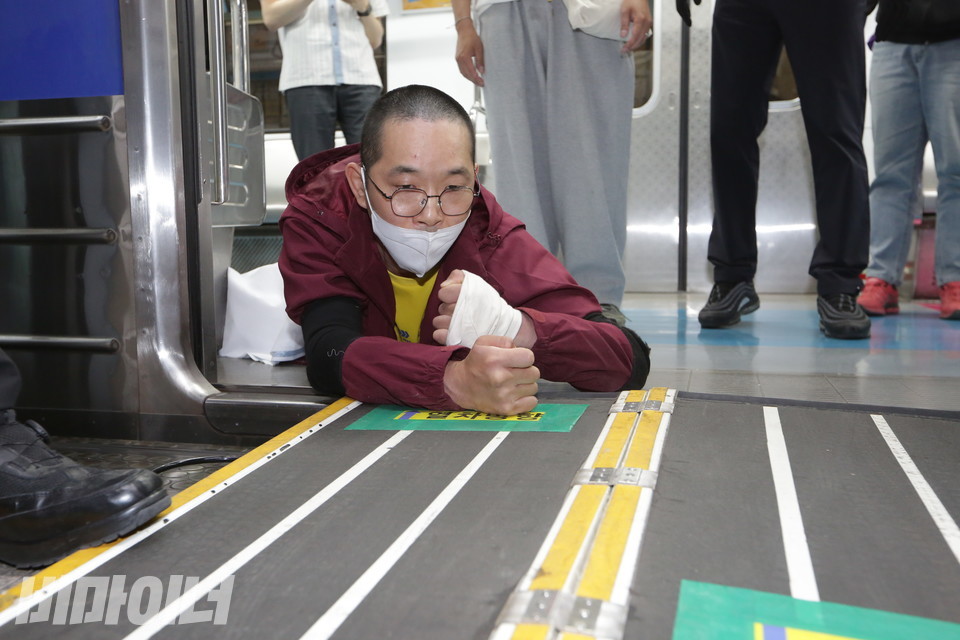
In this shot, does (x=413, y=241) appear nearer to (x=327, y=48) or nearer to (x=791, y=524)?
(x=791, y=524)

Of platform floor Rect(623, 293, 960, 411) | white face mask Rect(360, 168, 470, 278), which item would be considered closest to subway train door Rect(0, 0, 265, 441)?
white face mask Rect(360, 168, 470, 278)

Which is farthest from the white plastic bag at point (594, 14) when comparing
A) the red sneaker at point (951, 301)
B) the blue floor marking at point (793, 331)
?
the red sneaker at point (951, 301)

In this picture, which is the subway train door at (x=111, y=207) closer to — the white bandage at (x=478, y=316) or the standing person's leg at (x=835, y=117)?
the white bandage at (x=478, y=316)

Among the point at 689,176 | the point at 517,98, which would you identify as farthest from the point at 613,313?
the point at 689,176

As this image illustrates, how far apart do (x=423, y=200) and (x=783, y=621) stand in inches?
41.1

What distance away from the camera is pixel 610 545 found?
2.90 ft

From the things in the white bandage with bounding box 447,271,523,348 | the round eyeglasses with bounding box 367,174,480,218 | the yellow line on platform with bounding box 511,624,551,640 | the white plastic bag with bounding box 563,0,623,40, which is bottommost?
the yellow line on platform with bounding box 511,624,551,640

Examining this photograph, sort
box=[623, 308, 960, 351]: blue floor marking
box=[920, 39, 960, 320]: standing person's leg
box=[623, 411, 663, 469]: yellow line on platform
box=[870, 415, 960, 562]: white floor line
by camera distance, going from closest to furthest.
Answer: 1. box=[870, 415, 960, 562]: white floor line
2. box=[623, 411, 663, 469]: yellow line on platform
3. box=[623, 308, 960, 351]: blue floor marking
4. box=[920, 39, 960, 320]: standing person's leg

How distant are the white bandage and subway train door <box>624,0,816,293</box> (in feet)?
12.0

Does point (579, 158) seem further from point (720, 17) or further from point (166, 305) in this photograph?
point (166, 305)

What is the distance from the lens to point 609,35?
2324 mm

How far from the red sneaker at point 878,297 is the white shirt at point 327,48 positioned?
253 centimetres

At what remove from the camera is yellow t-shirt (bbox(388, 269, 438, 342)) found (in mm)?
1758

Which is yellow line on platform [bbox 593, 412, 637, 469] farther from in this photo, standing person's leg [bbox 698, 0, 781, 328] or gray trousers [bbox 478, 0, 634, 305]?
standing person's leg [bbox 698, 0, 781, 328]
